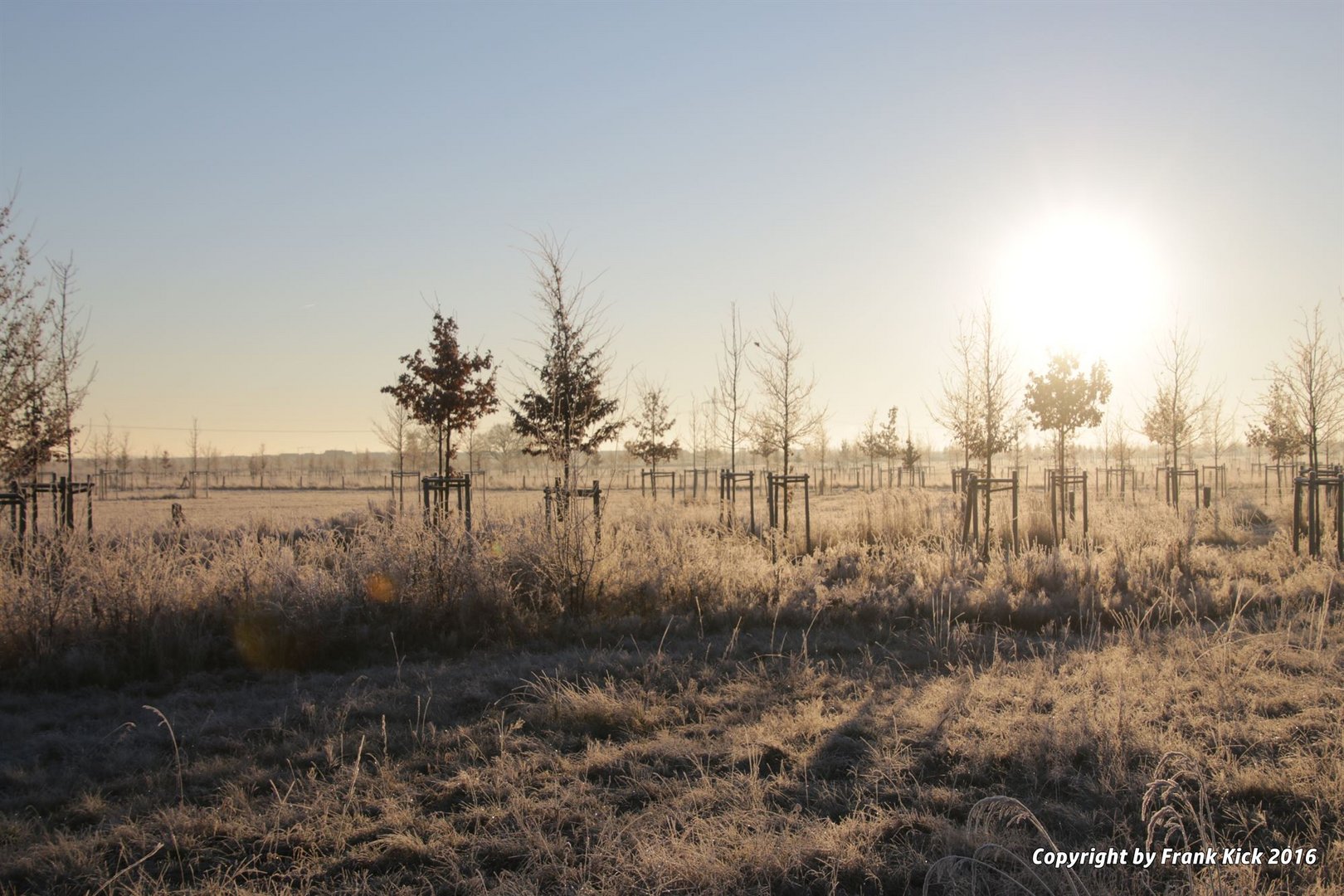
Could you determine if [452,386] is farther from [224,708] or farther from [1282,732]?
[1282,732]

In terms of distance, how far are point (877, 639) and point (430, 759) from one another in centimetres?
437

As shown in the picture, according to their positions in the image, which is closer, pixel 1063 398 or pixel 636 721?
pixel 636 721

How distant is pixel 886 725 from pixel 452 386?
1449 cm

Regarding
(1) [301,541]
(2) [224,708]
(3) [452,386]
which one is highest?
(3) [452,386]

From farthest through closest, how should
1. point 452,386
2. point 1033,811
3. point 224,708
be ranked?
point 452,386 < point 224,708 < point 1033,811

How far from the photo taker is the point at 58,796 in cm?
398

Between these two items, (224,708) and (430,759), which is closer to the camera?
(430,759)

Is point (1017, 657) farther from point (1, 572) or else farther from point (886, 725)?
point (1, 572)

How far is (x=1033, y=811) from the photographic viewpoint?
3.65 m

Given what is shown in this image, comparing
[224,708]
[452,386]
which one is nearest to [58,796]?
[224,708]

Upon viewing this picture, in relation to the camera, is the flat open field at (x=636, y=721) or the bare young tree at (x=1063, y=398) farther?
the bare young tree at (x=1063, y=398)

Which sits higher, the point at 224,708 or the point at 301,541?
the point at 301,541

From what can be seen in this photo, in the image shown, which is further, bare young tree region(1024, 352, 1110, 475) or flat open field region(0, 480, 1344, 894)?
bare young tree region(1024, 352, 1110, 475)

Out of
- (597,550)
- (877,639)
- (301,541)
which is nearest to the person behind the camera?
(877,639)
